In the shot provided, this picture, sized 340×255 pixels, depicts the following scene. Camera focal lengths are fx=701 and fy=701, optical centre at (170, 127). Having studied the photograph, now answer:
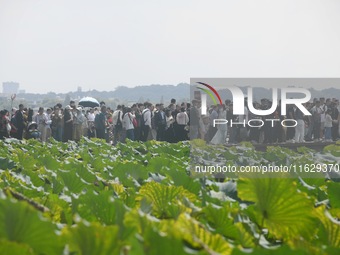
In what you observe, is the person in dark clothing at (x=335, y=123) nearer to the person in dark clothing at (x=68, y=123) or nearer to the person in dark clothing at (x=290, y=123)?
the person in dark clothing at (x=290, y=123)

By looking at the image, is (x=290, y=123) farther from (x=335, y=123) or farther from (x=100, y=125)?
(x=100, y=125)

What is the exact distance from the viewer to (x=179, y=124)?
19281mm

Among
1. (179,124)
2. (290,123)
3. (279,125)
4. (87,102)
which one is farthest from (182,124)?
(87,102)

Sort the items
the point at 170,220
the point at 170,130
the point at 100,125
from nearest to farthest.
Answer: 1. the point at 170,220
2. the point at 170,130
3. the point at 100,125

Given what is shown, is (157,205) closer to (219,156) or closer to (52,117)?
(219,156)

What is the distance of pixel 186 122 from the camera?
19.4 meters

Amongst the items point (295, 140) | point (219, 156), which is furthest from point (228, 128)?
point (219, 156)

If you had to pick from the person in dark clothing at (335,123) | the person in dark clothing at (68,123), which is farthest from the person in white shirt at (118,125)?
the person in dark clothing at (335,123)

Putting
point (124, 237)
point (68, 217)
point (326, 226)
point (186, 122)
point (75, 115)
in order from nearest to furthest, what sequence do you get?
point (124, 237) → point (326, 226) → point (68, 217) → point (186, 122) → point (75, 115)

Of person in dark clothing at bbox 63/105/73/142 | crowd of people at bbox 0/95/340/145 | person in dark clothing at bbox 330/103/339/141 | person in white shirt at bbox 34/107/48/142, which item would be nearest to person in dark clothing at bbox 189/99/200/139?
crowd of people at bbox 0/95/340/145

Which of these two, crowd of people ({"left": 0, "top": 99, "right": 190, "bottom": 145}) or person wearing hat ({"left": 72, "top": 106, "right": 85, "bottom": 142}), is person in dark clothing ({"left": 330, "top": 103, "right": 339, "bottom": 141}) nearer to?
crowd of people ({"left": 0, "top": 99, "right": 190, "bottom": 145})

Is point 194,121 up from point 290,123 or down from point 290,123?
up

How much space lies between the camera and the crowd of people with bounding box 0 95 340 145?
19100mm

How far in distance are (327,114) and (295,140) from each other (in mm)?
1275
